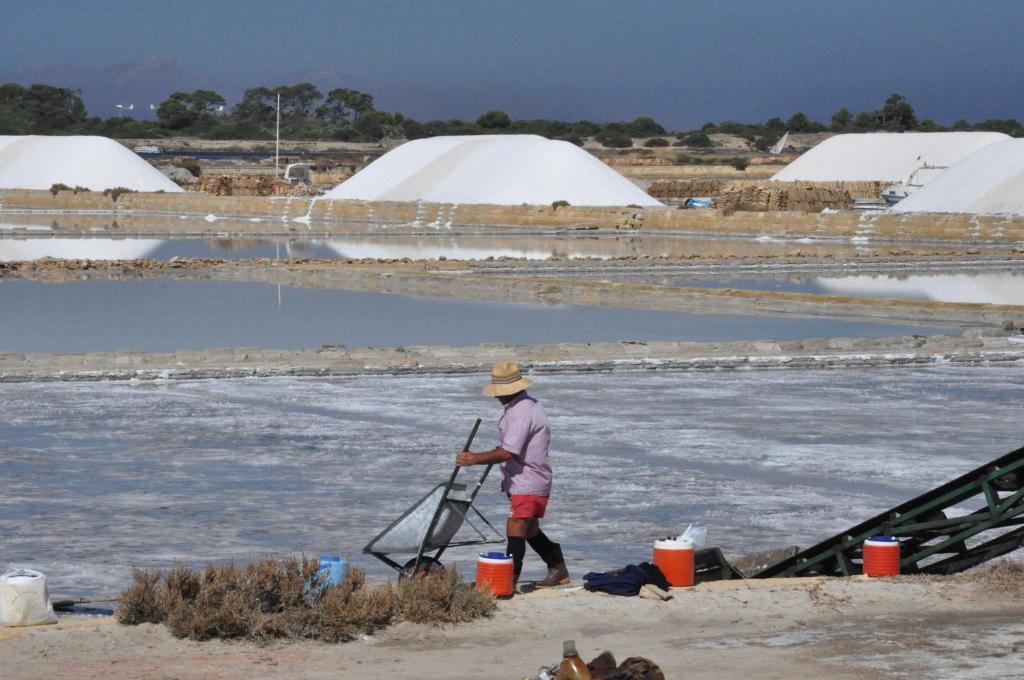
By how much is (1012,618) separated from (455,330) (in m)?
9.57

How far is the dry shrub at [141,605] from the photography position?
505 centimetres

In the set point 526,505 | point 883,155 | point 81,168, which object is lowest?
point 526,505

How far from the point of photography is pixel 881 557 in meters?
5.89

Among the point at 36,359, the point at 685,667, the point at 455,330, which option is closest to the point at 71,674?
the point at 685,667

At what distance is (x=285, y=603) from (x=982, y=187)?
29.4 metres

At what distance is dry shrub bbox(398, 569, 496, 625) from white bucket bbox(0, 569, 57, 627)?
106cm

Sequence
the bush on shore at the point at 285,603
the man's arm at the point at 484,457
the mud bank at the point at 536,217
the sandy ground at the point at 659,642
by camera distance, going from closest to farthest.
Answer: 1. the sandy ground at the point at 659,642
2. the bush on shore at the point at 285,603
3. the man's arm at the point at 484,457
4. the mud bank at the point at 536,217

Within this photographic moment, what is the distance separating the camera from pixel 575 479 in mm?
8031

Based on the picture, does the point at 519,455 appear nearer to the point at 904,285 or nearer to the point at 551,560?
the point at 551,560

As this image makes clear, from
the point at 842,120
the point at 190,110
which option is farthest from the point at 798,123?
the point at 190,110

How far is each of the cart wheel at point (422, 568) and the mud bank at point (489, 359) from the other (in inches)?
247

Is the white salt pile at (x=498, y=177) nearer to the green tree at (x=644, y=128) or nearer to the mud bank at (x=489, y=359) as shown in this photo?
the mud bank at (x=489, y=359)

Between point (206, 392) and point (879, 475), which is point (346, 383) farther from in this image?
point (879, 475)

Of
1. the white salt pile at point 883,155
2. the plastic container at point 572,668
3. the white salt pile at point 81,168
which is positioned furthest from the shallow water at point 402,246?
the white salt pile at point 883,155
